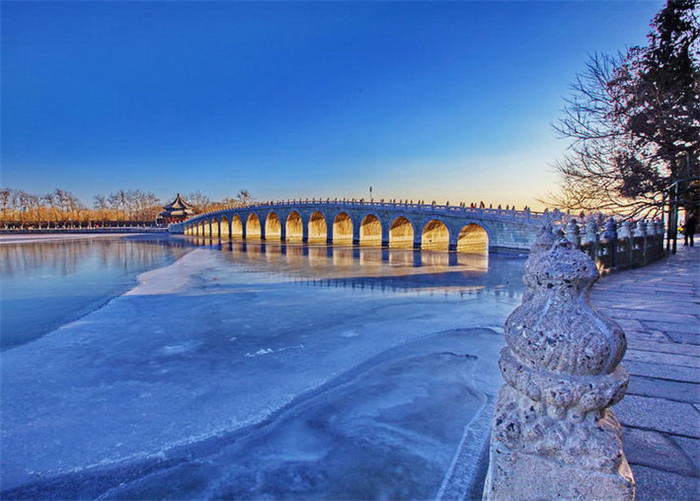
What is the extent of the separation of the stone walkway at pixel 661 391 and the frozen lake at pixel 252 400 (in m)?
1.32

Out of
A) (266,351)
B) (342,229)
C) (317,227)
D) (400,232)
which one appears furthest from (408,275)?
(317,227)

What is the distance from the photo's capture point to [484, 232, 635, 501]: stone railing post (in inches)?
59.2

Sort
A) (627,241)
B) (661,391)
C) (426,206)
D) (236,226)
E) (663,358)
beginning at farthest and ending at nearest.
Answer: (236,226) → (426,206) → (627,241) → (663,358) → (661,391)

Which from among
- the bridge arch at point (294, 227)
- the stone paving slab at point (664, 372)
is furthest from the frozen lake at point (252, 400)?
the bridge arch at point (294, 227)

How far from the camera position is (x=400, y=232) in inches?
1708

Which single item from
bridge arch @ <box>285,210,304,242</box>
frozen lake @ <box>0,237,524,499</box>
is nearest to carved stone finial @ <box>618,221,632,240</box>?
frozen lake @ <box>0,237,524,499</box>

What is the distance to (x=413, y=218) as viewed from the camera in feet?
115

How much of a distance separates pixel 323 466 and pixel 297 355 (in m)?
3.25

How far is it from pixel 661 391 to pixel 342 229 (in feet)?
151

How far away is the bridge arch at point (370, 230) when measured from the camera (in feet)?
133

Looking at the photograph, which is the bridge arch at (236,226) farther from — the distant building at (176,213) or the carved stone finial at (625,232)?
the carved stone finial at (625,232)

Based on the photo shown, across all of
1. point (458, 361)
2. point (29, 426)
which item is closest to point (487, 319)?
point (458, 361)

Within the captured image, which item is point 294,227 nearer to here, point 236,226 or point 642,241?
point 236,226

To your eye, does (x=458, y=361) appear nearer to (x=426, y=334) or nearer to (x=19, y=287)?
(x=426, y=334)
